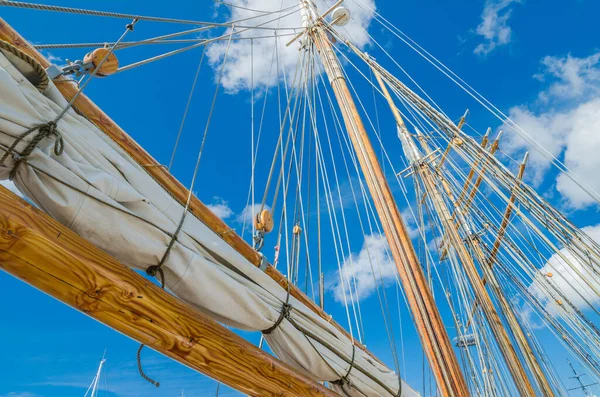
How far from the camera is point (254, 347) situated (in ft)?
9.34

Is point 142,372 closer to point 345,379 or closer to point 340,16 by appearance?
point 345,379

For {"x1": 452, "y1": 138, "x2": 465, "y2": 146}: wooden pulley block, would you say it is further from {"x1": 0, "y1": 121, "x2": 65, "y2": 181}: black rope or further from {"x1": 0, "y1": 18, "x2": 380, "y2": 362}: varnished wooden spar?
{"x1": 0, "y1": 121, "x2": 65, "y2": 181}: black rope

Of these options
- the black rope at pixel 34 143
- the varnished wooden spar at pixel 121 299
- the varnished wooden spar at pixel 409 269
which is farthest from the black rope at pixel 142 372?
the varnished wooden spar at pixel 409 269

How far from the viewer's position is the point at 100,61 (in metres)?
2.83

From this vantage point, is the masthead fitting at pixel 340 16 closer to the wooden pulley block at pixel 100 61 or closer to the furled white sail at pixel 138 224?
the wooden pulley block at pixel 100 61

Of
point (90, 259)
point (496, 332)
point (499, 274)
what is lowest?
point (90, 259)

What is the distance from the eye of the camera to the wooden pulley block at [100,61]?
280cm

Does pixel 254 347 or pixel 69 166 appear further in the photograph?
pixel 254 347

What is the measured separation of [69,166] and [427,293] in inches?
179

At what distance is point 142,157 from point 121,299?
123cm

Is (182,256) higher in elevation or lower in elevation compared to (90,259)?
higher

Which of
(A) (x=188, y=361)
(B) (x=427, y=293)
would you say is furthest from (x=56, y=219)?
(B) (x=427, y=293)

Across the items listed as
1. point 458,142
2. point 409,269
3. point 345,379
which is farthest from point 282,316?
point 458,142

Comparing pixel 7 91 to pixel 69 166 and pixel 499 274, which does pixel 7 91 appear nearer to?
pixel 69 166
